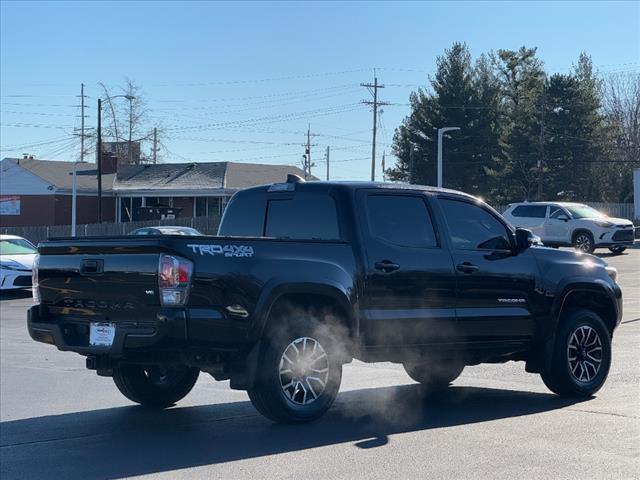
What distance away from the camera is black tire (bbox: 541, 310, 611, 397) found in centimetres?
902

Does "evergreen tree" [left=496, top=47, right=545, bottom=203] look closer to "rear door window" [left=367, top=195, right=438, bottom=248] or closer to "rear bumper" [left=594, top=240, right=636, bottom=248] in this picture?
"rear bumper" [left=594, top=240, right=636, bottom=248]

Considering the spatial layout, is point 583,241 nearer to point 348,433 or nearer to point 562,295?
point 562,295

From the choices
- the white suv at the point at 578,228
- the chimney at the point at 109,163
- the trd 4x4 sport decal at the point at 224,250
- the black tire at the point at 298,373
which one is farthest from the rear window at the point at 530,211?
the chimney at the point at 109,163

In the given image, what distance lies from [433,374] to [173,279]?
3.79 meters

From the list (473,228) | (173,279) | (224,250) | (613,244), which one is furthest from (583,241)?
(173,279)

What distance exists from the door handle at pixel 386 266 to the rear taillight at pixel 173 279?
1780mm

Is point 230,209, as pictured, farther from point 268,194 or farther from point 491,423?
point 491,423

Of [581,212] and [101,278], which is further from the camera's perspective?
[581,212]

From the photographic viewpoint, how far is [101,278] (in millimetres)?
7363

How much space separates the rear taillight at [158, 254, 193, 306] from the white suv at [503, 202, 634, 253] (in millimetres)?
26091

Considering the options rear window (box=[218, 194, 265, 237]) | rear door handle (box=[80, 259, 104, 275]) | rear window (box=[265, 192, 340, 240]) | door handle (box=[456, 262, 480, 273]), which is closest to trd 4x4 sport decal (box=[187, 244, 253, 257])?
rear door handle (box=[80, 259, 104, 275])

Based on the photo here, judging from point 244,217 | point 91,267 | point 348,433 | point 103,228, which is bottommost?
point 348,433

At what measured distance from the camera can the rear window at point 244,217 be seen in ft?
29.3

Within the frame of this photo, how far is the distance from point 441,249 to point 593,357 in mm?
2116
